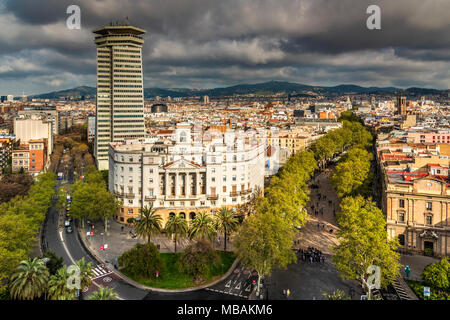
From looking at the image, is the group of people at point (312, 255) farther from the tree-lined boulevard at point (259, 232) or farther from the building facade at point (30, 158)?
the building facade at point (30, 158)

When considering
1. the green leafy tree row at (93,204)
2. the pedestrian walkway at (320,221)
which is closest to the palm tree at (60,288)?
the green leafy tree row at (93,204)

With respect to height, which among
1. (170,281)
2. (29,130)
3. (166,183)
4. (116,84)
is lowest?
(170,281)

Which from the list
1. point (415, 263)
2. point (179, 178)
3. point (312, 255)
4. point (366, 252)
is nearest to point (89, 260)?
point (179, 178)

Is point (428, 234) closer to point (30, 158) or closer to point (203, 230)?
point (203, 230)

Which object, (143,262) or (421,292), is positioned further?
(143,262)

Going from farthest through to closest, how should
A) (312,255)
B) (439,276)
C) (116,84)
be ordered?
1. (116,84)
2. (312,255)
3. (439,276)
